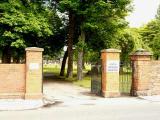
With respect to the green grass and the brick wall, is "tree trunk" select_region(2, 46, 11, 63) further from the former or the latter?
the brick wall

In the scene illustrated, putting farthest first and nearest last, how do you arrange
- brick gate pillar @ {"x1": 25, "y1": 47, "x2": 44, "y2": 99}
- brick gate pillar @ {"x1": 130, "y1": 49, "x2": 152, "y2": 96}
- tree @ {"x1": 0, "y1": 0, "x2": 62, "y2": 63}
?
tree @ {"x1": 0, "y1": 0, "x2": 62, "y2": 63} < brick gate pillar @ {"x1": 130, "y1": 49, "x2": 152, "y2": 96} < brick gate pillar @ {"x1": 25, "y1": 47, "x2": 44, "y2": 99}

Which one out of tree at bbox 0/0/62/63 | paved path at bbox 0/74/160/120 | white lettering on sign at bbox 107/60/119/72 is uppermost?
tree at bbox 0/0/62/63

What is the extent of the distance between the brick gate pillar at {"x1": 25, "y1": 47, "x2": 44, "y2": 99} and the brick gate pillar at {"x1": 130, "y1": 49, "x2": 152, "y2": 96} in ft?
16.0

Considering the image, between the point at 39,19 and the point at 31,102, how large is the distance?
1504 centimetres

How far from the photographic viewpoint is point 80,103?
1797cm

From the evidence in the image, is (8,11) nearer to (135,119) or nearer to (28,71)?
(28,71)

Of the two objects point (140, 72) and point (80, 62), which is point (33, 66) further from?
point (80, 62)

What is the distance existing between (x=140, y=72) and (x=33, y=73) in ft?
17.8

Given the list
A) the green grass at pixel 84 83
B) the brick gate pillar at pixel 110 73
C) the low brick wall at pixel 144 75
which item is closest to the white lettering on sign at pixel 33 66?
the brick gate pillar at pixel 110 73

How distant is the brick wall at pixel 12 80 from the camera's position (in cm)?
1923

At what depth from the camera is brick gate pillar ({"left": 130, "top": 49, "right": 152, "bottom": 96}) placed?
20.6m

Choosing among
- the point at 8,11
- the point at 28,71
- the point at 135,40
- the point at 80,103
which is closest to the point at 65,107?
the point at 80,103

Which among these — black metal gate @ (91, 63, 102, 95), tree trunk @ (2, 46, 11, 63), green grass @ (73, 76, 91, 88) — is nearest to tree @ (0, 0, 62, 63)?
tree trunk @ (2, 46, 11, 63)

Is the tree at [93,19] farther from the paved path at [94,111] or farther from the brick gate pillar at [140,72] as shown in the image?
the paved path at [94,111]
